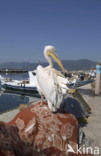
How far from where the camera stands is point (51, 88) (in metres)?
2.86

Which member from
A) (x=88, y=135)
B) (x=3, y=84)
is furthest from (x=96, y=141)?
(x=3, y=84)

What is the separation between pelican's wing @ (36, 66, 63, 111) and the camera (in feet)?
9.41

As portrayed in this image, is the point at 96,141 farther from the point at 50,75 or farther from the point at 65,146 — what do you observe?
the point at 50,75

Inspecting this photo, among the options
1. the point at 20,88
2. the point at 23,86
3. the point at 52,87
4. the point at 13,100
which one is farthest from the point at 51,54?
the point at 20,88

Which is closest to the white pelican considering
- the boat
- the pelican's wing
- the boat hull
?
the pelican's wing

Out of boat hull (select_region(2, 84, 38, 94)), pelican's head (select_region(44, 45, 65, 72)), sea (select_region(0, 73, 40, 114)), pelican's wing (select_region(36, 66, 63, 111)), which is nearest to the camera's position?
pelican's wing (select_region(36, 66, 63, 111))

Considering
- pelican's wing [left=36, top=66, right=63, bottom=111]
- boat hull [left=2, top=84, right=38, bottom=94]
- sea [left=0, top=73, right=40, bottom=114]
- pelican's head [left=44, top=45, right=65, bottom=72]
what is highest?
pelican's head [left=44, top=45, right=65, bottom=72]

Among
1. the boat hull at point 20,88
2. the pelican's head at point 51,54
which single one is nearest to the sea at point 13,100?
the boat hull at point 20,88

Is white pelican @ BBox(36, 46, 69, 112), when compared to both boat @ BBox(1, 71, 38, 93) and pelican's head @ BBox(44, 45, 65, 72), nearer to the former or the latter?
pelican's head @ BBox(44, 45, 65, 72)

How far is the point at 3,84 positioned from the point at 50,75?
71.6 feet

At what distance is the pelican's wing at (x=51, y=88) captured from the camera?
2867mm

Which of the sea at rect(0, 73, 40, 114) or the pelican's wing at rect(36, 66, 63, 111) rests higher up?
the pelican's wing at rect(36, 66, 63, 111)

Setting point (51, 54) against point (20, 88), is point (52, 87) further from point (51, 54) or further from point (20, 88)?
point (20, 88)

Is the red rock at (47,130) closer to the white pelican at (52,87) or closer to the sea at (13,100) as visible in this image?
the white pelican at (52,87)
